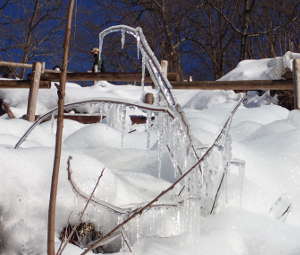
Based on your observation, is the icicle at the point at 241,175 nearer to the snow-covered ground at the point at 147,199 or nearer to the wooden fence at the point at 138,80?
the snow-covered ground at the point at 147,199

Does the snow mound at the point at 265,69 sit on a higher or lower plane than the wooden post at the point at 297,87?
higher

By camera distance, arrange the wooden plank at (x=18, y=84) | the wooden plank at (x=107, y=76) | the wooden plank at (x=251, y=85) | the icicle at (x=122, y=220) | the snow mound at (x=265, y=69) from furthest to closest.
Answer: the snow mound at (x=265, y=69)
the wooden plank at (x=18, y=84)
the wooden plank at (x=107, y=76)
the wooden plank at (x=251, y=85)
the icicle at (x=122, y=220)

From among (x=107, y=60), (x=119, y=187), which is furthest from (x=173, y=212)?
(x=107, y=60)

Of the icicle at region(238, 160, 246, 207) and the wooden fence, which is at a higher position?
the wooden fence

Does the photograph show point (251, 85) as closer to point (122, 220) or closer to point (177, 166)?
point (177, 166)

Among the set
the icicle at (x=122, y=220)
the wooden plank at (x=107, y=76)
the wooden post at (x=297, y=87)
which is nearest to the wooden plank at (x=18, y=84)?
the wooden plank at (x=107, y=76)

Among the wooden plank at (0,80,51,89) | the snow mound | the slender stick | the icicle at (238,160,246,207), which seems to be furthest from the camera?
the snow mound

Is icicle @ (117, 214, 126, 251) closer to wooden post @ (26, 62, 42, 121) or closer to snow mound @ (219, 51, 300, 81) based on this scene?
wooden post @ (26, 62, 42, 121)

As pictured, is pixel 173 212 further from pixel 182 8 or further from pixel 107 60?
pixel 107 60

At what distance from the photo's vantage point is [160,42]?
81.3 feet

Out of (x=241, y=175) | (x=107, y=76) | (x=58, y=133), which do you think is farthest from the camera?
(x=107, y=76)

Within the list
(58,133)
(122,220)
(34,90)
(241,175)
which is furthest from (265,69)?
(58,133)

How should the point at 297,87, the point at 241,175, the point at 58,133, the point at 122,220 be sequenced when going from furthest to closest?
the point at 297,87
the point at 241,175
the point at 122,220
the point at 58,133

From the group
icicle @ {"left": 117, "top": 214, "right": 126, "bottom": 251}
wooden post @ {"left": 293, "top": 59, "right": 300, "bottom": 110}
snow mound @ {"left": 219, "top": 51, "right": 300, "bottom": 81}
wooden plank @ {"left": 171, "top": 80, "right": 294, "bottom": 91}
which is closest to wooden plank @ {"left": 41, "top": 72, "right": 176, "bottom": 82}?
wooden plank @ {"left": 171, "top": 80, "right": 294, "bottom": 91}
